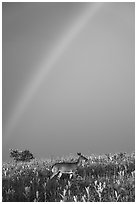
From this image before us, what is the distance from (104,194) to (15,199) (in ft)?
5.33

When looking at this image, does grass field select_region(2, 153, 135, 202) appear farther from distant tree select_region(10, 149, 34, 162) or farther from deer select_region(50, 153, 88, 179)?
distant tree select_region(10, 149, 34, 162)

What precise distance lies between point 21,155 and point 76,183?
7.23 ft

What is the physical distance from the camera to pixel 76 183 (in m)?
6.13

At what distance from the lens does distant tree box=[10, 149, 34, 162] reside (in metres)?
7.77

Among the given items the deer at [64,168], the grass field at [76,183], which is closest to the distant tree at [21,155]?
the grass field at [76,183]

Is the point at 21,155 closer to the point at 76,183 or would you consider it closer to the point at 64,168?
the point at 64,168

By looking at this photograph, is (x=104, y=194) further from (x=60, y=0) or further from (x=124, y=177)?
(x=60, y=0)

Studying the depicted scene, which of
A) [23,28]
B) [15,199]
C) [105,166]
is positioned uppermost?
[23,28]

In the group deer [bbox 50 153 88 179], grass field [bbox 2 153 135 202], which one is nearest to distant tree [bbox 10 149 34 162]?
grass field [bbox 2 153 135 202]

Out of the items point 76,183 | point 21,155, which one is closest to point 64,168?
point 76,183

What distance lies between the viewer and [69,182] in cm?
595

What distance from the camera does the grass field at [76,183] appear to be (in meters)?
5.72

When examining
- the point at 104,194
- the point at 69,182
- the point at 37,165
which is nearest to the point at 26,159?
the point at 37,165

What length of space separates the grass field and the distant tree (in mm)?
496
